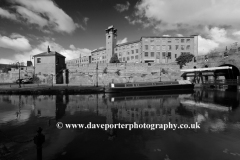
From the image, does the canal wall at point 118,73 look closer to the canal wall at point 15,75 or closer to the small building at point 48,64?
the small building at point 48,64

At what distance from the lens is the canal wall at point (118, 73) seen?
3416cm

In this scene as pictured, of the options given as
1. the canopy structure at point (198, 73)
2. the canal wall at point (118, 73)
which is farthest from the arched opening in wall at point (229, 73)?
the canal wall at point (118, 73)

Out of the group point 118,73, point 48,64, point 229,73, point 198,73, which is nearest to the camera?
point 229,73

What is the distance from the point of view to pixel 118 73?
3475cm

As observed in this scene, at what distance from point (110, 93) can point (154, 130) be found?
15.1 meters

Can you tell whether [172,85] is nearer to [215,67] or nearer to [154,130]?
[215,67]

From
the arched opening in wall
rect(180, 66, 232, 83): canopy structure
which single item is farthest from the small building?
the arched opening in wall

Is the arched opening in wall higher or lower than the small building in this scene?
lower

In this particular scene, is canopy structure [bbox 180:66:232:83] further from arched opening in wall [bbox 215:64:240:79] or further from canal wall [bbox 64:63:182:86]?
canal wall [bbox 64:63:182:86]

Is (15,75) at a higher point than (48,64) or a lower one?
lower

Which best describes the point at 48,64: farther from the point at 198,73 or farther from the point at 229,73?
the point at 229,73

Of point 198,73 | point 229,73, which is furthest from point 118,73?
point 229,73

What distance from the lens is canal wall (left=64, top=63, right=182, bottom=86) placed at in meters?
34.2

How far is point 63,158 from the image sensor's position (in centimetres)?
455
